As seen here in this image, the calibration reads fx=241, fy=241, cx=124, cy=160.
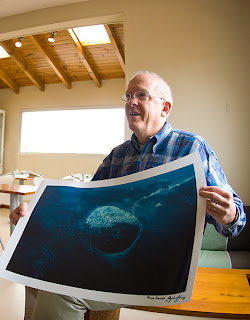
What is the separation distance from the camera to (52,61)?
5.78m

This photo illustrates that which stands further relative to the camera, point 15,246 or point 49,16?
point 49,16

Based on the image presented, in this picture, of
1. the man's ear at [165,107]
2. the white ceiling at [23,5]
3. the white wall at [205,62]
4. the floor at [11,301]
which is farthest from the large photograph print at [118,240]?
the white ceiling at [23,5]

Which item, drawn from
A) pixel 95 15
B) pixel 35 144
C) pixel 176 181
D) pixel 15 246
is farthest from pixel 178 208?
pixel 35 144

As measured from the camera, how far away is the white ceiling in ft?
9.59

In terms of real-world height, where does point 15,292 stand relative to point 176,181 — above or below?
below

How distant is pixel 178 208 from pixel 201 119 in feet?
6.21

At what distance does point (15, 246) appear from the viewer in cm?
70

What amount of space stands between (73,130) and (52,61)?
1.94 metres

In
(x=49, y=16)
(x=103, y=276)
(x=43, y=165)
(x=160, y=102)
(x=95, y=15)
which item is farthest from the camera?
(x=43, y=165)

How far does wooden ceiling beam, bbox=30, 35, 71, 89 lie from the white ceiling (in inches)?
78.8

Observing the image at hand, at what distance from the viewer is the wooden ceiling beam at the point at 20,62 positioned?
215 inches

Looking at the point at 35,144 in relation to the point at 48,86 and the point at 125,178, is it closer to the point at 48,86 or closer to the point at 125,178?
the point at 48,86

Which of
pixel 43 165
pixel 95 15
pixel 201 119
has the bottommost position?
→ pixel 43 165

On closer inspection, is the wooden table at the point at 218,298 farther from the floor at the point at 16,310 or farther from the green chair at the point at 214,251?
the floor at the point at 16,310
